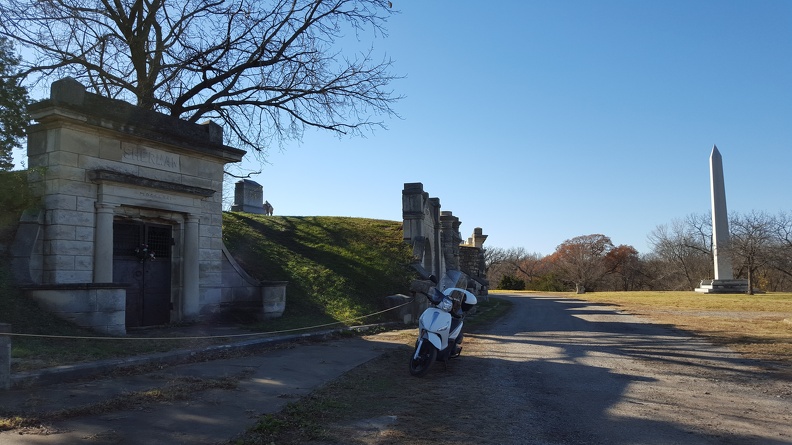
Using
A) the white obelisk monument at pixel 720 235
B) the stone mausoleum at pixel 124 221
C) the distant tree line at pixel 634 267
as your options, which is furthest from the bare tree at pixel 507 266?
the stone mausoleum at pixel 124 221

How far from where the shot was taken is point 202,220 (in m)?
11.8

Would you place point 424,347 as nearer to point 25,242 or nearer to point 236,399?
point 236,399

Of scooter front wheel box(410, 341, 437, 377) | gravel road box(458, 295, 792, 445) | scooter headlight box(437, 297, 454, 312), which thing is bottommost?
gravel road box(458, 295, 792, 445)

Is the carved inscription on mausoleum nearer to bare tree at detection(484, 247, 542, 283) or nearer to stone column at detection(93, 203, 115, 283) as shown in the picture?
stone column at detection(93, 203, 115, 283)

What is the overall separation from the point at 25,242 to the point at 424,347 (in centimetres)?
669

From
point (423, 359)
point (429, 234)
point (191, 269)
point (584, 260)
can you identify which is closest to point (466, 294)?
point (423, 359)

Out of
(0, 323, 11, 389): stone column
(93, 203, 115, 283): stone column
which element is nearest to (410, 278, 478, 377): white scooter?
(0, 323, 11, 389): stone column

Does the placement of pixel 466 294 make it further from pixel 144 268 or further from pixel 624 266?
pixel 624 266

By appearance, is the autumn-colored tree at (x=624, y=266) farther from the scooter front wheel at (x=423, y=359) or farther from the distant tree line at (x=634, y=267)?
the scooter front wheel at (x=423, y=359)

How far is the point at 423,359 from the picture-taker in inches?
298

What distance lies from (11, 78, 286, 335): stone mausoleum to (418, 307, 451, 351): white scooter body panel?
16.4 feet

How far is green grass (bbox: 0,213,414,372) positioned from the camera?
7527 mm

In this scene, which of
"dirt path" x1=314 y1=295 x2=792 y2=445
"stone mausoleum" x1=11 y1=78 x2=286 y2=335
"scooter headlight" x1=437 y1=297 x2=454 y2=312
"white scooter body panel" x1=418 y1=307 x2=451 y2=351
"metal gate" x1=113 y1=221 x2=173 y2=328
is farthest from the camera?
"metal gate" x1=113 y1=221 x2=173 y2=328

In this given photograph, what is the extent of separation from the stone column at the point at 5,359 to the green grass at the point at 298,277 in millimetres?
510
